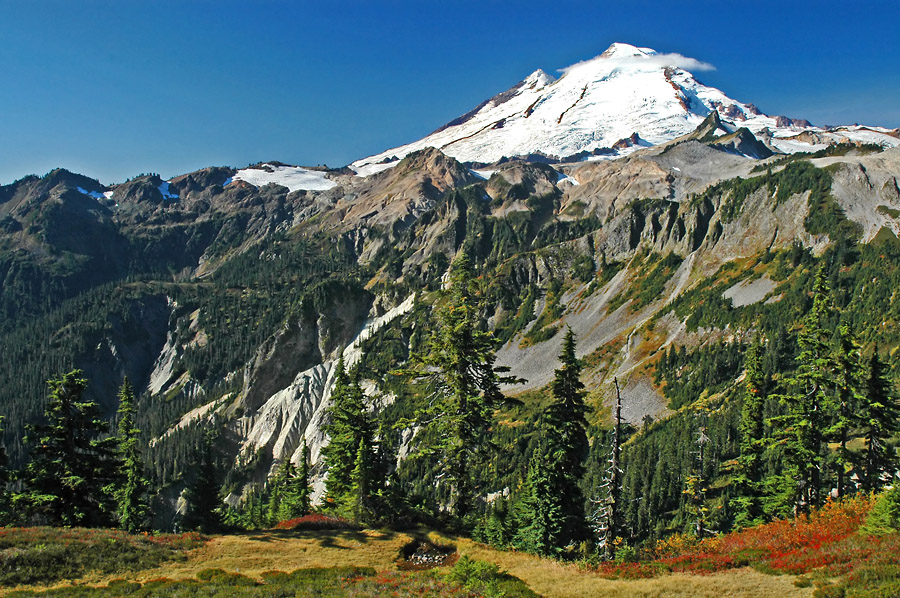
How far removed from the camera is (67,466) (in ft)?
115

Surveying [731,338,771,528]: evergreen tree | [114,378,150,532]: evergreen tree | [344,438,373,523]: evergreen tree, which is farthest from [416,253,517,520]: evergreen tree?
[114,378,150,532]: evergreen tree

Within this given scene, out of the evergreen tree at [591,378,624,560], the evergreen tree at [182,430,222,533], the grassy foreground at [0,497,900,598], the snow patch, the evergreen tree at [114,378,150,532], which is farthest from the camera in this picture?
the snow patch

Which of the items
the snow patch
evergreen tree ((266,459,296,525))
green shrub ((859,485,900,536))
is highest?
the snow patch

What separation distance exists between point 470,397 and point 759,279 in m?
135

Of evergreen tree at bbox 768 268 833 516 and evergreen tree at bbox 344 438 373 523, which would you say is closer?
evergreen tree at bbox 768 268 833 516

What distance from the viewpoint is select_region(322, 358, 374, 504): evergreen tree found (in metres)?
41.4

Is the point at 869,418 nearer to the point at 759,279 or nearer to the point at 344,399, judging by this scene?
the point at 344,399

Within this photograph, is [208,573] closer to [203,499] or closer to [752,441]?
[203,499]

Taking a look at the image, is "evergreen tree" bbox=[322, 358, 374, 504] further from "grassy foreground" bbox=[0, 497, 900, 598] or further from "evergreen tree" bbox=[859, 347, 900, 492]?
"evergreen tree" bbox=[859, 347, 900, 492]

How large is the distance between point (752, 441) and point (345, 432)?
30.8m

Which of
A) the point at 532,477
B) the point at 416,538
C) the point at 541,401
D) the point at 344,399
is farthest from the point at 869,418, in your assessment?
the point at 541,401

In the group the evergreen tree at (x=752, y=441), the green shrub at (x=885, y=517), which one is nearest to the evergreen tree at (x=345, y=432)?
the green shrub at (x=885, y=517)

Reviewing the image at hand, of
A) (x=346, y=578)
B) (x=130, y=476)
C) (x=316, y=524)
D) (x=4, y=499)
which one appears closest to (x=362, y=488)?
(x=316, y=524)

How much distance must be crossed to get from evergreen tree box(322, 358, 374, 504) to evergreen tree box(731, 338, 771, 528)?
94.2 ft
